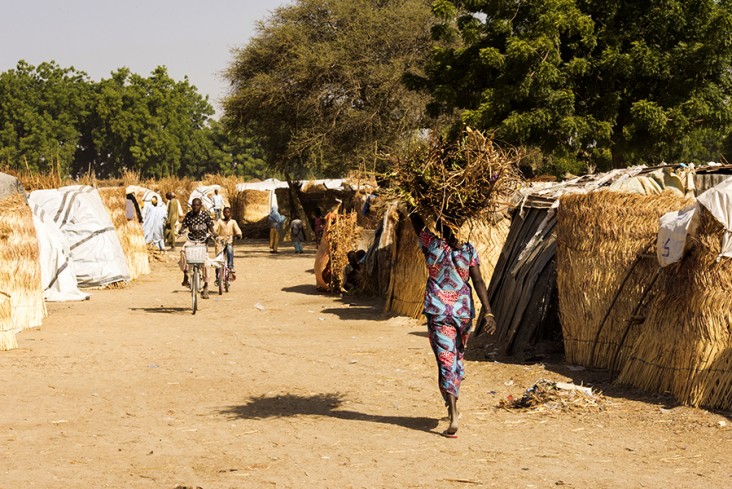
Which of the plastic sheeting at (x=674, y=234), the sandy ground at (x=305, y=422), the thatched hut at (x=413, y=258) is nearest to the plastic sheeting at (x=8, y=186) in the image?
the sandy ground at (x=305, y=422)

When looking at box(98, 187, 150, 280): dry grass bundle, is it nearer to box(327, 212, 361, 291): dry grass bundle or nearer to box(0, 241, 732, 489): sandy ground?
box(327, 212, 361, 291): dry grass bundle

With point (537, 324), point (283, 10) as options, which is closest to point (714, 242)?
point (537, 324)

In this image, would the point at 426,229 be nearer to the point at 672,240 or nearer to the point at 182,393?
the point at 672,240

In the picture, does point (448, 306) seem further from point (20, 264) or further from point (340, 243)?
point (340, 243)

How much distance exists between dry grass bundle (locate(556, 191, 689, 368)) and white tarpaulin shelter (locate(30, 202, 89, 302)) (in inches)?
382

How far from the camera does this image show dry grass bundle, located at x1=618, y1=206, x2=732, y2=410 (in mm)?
7848

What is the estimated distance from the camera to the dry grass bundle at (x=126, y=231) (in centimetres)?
2059

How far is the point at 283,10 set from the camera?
37875mm

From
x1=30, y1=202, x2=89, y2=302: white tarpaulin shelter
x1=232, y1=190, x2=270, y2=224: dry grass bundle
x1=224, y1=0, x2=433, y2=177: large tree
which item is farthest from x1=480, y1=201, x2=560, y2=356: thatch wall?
x1=232, y1=190, x2=270, y2=224: dry grass bundle

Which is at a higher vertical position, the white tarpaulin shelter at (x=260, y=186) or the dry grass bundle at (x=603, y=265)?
the white tarpaulin shelter at (x=260, y=186)

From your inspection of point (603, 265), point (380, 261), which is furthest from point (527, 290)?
point (380, 261)

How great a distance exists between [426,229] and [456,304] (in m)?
0.66

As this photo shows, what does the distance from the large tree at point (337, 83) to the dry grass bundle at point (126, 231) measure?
1325cm

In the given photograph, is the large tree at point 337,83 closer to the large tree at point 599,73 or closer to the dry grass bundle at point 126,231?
the large tree at point 599,73
